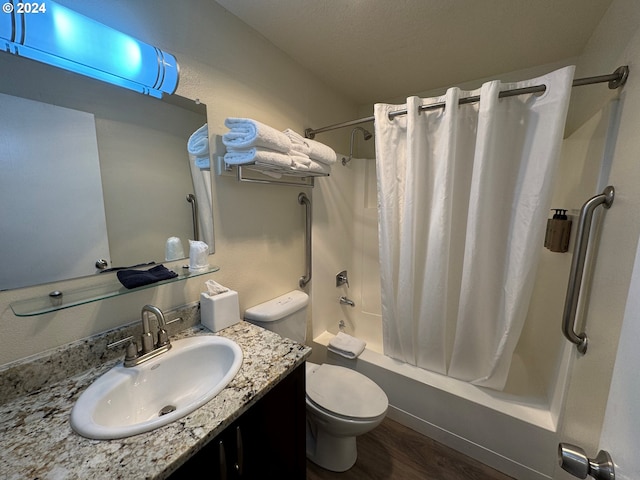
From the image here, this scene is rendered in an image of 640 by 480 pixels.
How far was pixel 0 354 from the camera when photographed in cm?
73

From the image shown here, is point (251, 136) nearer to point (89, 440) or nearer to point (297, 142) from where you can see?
point (297, 142)

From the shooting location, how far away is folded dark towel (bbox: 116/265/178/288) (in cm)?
85

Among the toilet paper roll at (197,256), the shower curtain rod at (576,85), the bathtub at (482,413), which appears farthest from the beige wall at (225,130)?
the bathtub at (482,413)

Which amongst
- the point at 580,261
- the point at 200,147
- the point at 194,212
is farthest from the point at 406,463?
the point at 200,147

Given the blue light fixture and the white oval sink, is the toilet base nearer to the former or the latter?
the white oval sink

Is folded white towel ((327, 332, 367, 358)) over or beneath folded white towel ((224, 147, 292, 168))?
beneath

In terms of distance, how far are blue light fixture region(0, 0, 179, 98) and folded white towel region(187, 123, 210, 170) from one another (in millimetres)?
198

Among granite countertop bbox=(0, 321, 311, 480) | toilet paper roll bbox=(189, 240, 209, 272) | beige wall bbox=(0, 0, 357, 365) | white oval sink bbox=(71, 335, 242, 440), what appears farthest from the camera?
toilet paper roll bbox=(189, 240, 209, 272)

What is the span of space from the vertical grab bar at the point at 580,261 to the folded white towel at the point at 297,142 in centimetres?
119

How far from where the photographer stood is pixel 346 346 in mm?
1764

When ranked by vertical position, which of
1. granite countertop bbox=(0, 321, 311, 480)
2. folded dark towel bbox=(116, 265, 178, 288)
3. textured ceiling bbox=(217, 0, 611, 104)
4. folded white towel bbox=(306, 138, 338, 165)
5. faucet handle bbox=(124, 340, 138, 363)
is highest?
textured ceiling bbox=(217, 0, 611, 104)

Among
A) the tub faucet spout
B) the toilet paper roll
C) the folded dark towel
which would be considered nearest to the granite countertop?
the folded dark towel

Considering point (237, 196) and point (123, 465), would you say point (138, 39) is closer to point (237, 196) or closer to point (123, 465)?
point (237, 196)

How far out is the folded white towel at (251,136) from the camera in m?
1.09
